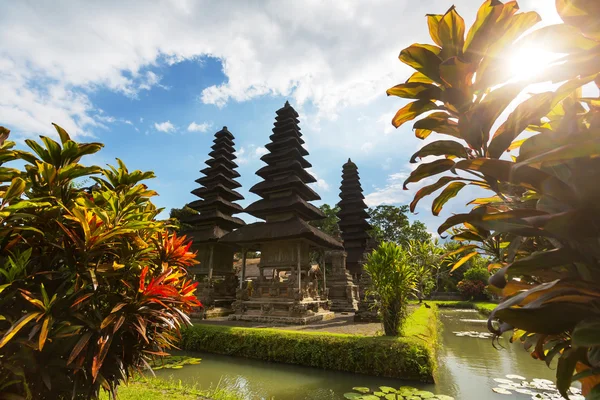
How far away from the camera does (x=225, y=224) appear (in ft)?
64.7

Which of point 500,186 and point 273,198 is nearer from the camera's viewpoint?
point 500,186

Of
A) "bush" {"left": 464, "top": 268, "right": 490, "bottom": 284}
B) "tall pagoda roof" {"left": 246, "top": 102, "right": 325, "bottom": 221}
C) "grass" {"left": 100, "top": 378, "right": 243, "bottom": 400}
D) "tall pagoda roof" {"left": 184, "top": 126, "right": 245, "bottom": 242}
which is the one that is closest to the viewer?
"grass" {"left": 100, "top": 378, "right": 243, "bottom": 400}

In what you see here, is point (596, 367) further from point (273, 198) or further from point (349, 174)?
point (349, 174)

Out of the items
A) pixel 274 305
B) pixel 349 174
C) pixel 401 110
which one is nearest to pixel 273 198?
pixel 274 305

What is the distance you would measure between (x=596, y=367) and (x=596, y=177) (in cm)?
50

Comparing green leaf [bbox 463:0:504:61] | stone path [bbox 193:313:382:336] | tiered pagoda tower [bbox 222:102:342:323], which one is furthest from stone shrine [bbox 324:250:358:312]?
green leaf [bbox 463:0:504:61]

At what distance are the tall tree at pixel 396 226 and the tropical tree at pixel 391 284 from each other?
25.5 meters

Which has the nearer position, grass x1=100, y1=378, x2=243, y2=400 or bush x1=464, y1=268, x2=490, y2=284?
grass x1=100, y1=378, x2=243, y2=400

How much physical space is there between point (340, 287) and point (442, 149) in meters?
17.8

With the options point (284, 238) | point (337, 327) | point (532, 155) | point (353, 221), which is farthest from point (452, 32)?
point (353, 221)

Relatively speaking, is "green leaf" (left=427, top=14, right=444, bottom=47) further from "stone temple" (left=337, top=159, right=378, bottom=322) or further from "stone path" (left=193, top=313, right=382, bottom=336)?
"stone temple" (left=337, top=159, right=378, bottom=322)

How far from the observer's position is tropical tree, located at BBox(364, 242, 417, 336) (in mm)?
7492

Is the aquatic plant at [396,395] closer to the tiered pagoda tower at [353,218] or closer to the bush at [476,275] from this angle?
the tiered pagoda tower at [353,218]

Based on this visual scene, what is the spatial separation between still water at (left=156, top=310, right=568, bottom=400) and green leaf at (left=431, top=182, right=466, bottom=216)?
520 cm
